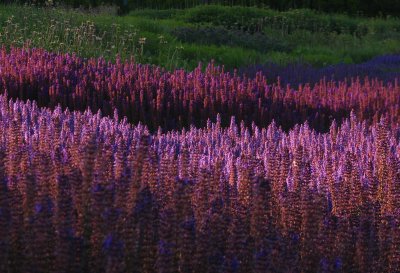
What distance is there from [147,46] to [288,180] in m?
11.3

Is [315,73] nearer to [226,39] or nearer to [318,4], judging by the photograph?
[226,39]

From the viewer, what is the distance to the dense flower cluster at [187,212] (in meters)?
2.93

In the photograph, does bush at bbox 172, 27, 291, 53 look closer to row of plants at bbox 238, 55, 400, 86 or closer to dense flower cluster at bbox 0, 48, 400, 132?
row of plants at bbox 238, 55, 400, 86

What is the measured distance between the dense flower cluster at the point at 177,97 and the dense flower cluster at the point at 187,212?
10.8ft

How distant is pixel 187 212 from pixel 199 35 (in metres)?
15.1

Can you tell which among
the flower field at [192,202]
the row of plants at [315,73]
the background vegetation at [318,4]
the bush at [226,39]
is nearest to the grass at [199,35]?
the bush at [226,39]

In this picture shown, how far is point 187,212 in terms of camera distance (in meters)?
3.19

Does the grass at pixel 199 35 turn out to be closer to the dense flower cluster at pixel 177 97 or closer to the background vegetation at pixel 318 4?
the dense flower cluster at pixel 177 97

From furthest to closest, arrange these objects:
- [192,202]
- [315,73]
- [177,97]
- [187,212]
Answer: [315,73] → [177,97] → [192,202] → [187,212]

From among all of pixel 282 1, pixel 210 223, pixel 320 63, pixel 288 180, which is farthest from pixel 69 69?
pixel 282 1

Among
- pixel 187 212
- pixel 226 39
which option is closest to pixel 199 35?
pixel 226 39

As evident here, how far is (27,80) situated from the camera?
8.21 m

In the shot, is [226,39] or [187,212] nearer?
[187,212]

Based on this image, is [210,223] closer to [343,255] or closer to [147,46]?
[343,255]
